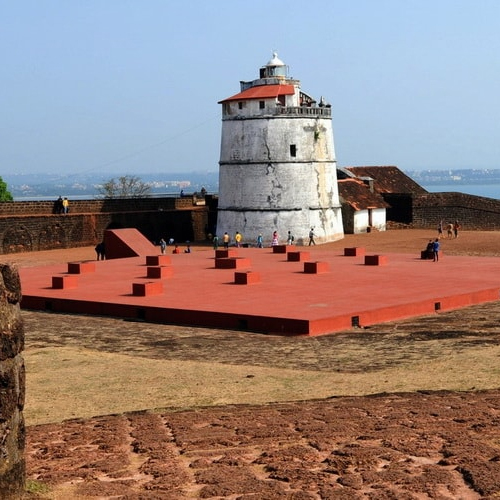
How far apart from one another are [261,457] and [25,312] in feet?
54.0

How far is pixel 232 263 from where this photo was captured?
29.7m

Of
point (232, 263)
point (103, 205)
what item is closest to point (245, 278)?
point (232, 263)

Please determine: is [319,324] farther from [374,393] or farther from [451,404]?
[451,404]

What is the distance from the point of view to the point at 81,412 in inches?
471

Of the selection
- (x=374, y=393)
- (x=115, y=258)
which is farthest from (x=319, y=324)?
(x=115, y=258)

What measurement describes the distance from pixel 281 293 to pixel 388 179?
114ft

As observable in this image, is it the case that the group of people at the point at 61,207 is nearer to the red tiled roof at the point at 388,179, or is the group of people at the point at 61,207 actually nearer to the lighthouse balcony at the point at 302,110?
the lighthouse balcony at the point at 302,110

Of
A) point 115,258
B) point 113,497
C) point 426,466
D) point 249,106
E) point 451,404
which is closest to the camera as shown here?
point 113,497

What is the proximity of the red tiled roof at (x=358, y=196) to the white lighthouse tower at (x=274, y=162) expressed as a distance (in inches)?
155

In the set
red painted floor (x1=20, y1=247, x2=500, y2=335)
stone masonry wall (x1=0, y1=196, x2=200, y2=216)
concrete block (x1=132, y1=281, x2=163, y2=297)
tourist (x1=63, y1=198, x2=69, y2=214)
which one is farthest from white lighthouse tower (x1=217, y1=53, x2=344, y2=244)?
concrete block (x1=132, y1=281, x2=163, y2=297)

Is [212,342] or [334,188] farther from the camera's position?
[334,188]

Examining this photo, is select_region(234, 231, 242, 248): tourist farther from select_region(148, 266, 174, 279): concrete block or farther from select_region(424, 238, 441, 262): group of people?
select_region(148, 266, 174, 279): concrete block

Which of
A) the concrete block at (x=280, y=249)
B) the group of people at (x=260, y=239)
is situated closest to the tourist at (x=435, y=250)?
the concrete block at (x=280, y=249)

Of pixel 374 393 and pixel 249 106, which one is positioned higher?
pixel 249 106
